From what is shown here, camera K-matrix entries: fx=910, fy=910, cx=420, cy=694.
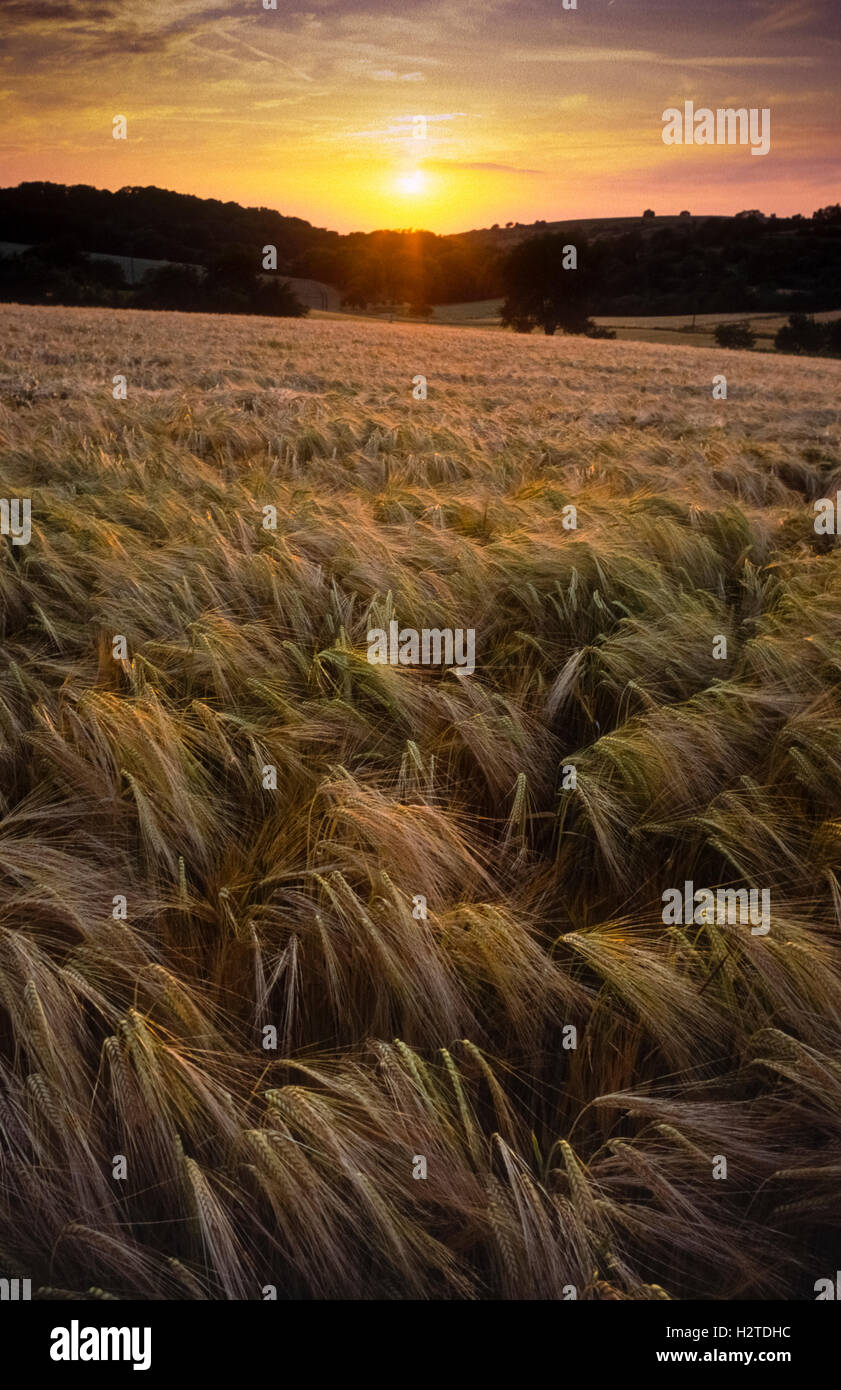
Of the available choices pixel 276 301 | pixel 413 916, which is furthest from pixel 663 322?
pixel 413 916

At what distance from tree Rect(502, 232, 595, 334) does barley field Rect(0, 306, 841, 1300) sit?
67.7 m

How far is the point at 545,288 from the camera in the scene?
222 ft

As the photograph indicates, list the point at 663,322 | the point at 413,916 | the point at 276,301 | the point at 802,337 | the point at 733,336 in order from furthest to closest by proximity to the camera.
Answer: the point at 663,322 < the point at 276,301 < the point at 802,337 < the point at 733,336 < the point at 413,916

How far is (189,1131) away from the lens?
1.65 m

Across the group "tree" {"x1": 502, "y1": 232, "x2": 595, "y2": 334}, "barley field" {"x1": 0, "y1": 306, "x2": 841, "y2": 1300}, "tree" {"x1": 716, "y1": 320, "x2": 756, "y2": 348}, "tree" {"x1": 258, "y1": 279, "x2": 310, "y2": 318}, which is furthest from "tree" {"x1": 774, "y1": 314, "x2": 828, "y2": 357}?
"barley field" {"x1": 0, "y1": 306, "x2": 841, "y2": 1300}

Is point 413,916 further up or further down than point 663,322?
further down

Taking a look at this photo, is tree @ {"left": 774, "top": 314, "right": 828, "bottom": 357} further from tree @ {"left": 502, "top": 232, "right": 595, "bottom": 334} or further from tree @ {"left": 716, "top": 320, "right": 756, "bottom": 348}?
tree @ {"left": 502, "top": 232, "right": 595, "bottom": 334}

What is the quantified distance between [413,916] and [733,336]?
5459cm

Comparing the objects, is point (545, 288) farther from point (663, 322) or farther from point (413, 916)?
point (413, 916)

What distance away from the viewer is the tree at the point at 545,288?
219 feet

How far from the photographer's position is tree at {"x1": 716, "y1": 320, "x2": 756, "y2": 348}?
49531 mm

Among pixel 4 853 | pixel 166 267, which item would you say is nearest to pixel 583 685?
pixel 4 853

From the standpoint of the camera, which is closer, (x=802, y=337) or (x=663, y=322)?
(x=802, y=337)

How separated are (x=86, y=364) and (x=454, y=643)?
1171cm
